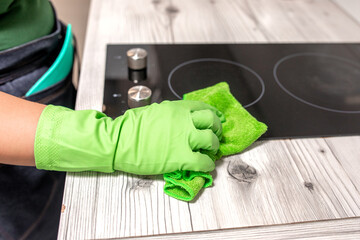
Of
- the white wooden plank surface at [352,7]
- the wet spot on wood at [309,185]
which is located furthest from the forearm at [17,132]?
the white wooden plank surface at [352,7]

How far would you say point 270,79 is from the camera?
2.36ft

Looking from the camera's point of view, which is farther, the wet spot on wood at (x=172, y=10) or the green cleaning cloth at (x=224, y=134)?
the wet spot on wood at (x=172, y=10)

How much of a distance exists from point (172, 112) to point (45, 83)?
13.6 inches

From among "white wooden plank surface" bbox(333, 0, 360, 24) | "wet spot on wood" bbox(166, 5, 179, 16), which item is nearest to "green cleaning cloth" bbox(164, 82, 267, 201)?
"wet spot on wood" bbox(166, 5, 179, 16)

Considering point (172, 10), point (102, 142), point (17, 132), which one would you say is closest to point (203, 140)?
point (102, 142)

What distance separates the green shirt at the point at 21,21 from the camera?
2.09 ft

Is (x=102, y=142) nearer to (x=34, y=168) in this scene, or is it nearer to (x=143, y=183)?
(x=143, y=183)

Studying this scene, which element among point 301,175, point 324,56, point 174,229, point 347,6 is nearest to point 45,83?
point 174,229

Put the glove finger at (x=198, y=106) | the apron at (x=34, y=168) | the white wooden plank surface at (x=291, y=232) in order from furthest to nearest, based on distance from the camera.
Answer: the apron at (x=34, y=168) → the glove finger at (x=198, y=106) → the white wooden plank surface at (x=291, y=232)

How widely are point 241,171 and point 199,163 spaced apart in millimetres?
91

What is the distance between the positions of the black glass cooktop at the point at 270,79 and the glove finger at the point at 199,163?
0.15 m

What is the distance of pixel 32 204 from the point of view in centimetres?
73

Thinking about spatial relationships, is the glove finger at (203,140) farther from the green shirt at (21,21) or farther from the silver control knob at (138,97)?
the green shirt at (21,21)

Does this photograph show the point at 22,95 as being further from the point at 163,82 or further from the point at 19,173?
the point at 163,82
